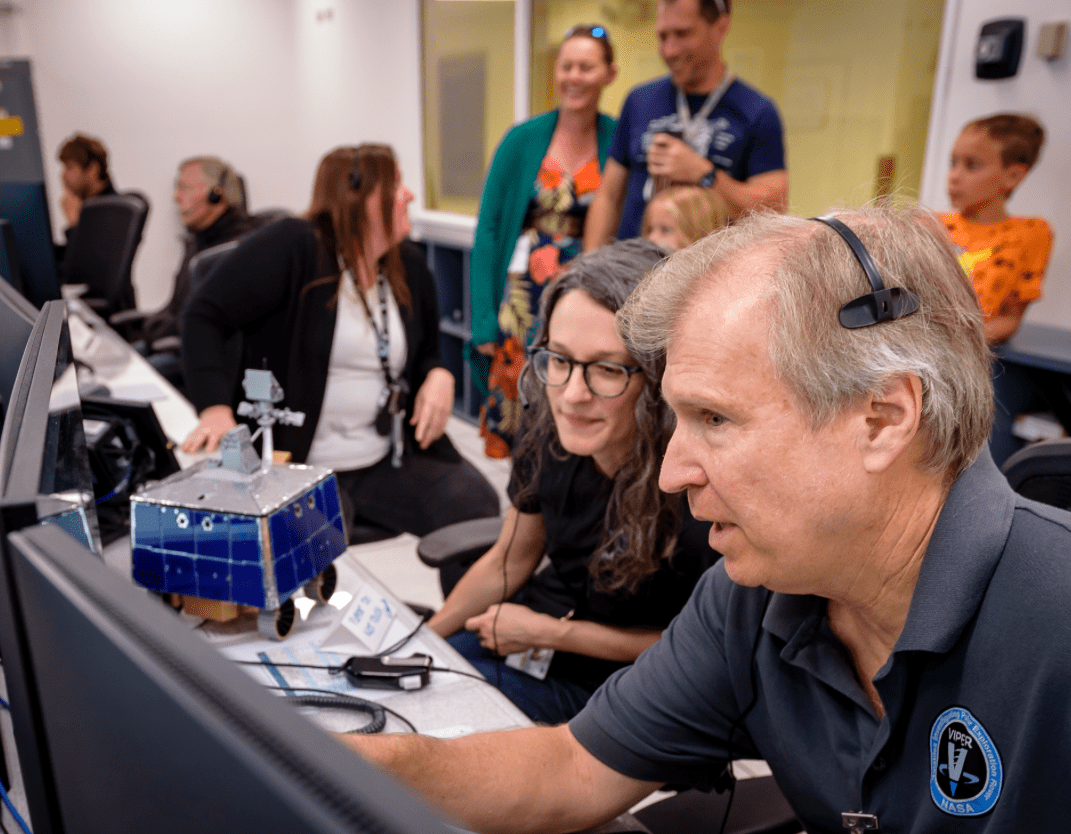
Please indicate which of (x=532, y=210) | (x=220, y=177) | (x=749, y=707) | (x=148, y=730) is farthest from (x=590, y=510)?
(x=220, y=177)

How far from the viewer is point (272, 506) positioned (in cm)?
108

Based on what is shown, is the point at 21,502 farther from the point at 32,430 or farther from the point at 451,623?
the point at 451,623

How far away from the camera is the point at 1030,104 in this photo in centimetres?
262

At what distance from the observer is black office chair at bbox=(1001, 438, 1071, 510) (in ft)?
3.35

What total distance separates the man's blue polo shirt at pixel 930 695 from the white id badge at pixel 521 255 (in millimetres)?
1949

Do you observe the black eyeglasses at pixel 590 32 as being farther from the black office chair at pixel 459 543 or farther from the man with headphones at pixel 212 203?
the man with headphones at pixel 212 203

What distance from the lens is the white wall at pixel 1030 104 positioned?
2.55 meters

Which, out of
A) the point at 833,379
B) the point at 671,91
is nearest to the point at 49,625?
the point at 833,379

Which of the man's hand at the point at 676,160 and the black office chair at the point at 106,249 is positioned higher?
the man's hand at the point at 676,160

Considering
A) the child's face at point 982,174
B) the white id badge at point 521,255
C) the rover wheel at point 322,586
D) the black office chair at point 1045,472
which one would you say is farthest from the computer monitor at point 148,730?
the child's face at point 982,174

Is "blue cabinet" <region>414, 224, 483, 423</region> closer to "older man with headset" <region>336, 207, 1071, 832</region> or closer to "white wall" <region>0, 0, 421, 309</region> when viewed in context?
"white wall" <region>0, 0, 421, 309</region>

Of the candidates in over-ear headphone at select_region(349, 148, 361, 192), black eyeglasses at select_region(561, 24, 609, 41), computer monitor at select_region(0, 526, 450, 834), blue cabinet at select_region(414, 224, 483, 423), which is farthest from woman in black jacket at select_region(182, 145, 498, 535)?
blue cabinet at select_region(414, 224, 483, 423)

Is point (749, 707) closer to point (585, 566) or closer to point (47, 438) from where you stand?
point (585, 566)

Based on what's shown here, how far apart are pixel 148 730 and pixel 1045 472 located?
3.48 feet
